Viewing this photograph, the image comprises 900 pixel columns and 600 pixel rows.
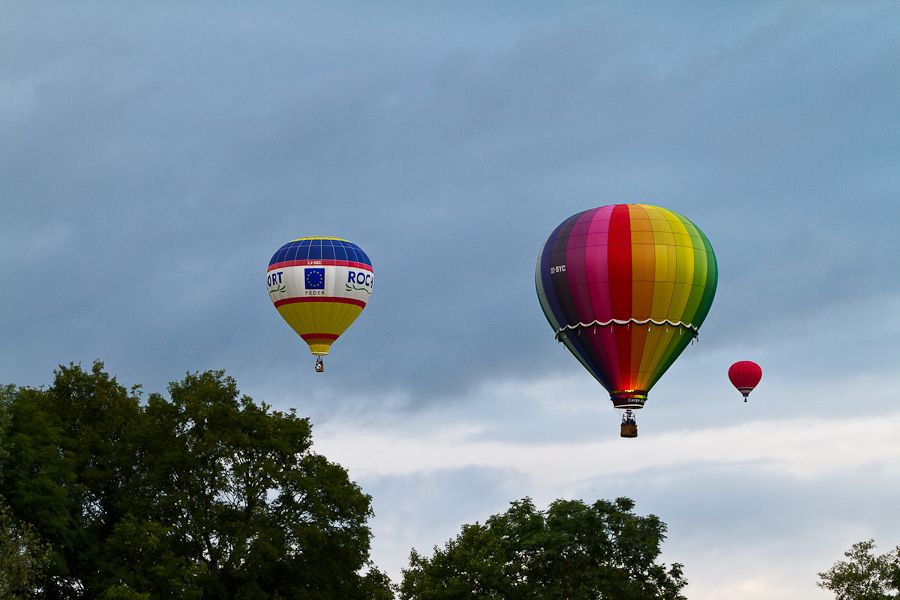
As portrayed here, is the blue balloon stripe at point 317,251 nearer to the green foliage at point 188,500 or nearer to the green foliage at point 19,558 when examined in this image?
the green foliage at point 188,500

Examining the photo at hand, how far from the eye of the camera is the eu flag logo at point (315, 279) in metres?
92.9

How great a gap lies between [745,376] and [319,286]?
32.1m

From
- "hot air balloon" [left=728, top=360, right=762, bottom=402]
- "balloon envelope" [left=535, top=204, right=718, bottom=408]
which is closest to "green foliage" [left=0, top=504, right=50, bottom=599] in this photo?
"balloon envelope" [left=535, top=204, right=718, bottom=408]

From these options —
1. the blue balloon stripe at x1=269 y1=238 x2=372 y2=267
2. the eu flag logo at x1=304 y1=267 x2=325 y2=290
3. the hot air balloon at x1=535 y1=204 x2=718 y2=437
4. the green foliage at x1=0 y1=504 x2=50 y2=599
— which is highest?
the blue balloon stripe at x1=269 y1=238 x2=372 y2=267

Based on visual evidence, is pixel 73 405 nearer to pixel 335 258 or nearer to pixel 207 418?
pixel 207 418

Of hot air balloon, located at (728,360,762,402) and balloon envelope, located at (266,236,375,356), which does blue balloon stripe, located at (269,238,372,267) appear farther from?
hot air balloon, located at (728,360,762,402)

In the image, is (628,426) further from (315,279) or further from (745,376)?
(745,376)

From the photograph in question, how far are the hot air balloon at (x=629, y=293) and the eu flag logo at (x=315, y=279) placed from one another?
1791cm

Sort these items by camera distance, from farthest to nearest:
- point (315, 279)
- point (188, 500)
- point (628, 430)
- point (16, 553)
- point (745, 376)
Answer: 1. point (745, 376)
2. point (315, 279)
3. point (628, 430)
4. point (188, 500)
5. point (16, 553)

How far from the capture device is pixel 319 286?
9306 centimetres

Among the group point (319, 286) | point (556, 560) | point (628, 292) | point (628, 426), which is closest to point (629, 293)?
point (628, 292)

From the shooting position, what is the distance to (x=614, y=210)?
79875 millimetres

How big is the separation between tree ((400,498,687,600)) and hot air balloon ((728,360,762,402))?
2856 centimetres

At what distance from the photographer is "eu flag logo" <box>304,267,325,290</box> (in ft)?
305
